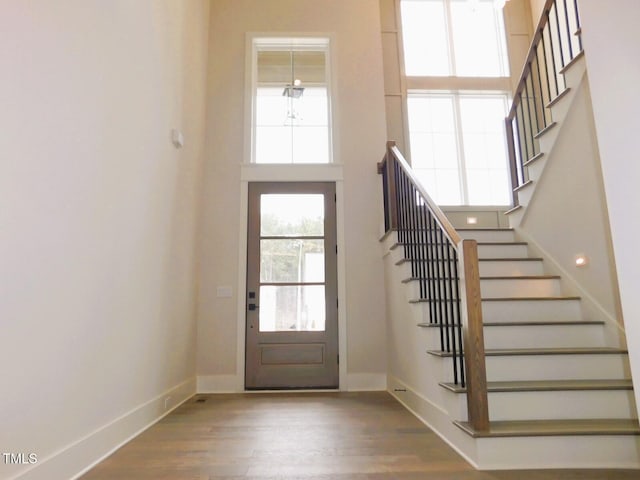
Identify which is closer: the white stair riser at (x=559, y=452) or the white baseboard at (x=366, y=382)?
the white stair riser at (x=559, y=452)

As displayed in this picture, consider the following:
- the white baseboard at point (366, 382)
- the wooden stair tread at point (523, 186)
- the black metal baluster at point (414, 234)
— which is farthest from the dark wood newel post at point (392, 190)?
the white baseboard at point (366, 382)

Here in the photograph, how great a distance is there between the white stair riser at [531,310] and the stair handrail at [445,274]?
309 mm

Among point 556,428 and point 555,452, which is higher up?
point 556,428

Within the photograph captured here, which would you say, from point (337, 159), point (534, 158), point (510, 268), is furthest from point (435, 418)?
point (337, 159)

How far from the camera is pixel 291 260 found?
4633mm

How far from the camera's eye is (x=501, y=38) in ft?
19.2

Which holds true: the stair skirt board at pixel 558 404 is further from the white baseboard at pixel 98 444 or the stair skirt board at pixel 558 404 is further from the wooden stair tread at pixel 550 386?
the white baseboard at pixel 98 444

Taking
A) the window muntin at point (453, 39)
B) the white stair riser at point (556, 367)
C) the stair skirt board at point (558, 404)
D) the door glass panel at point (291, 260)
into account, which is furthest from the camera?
the window muntin at point (453, 39)

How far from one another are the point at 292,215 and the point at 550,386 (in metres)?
3.11

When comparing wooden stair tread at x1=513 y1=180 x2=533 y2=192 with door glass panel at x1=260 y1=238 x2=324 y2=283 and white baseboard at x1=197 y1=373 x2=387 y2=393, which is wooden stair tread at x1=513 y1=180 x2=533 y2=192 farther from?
white baseboard at x1=197 y1=373 x2=387 y2=393

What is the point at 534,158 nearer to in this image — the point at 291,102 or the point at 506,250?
the point at 506,250

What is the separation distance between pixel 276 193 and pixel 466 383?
10.3 feet

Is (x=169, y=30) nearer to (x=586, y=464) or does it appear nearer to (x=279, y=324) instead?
(x=279, y=324)

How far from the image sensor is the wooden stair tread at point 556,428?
2131 millimetres
